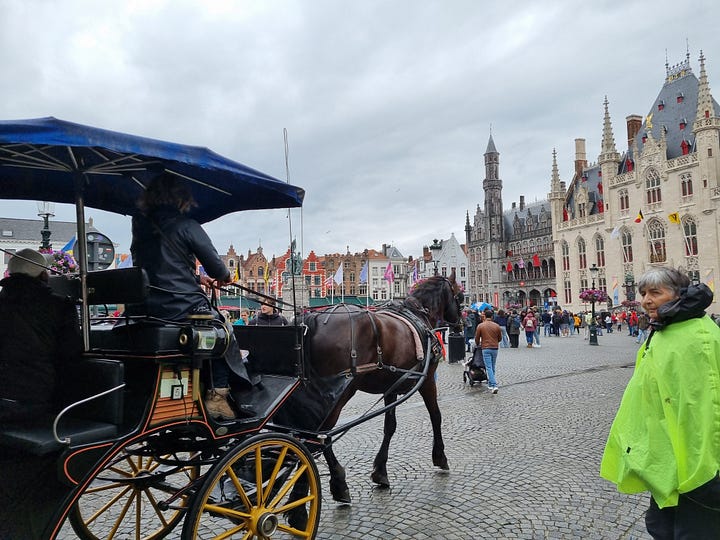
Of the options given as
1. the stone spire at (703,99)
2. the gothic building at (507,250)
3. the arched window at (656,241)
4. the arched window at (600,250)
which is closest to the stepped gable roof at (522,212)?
the gothic building at (507,250)

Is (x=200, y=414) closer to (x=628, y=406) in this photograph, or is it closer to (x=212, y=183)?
(x=212, y=183)

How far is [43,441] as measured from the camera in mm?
2420

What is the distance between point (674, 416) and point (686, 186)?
44267mm

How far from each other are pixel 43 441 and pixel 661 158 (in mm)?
47559

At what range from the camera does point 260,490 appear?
10.1 ft

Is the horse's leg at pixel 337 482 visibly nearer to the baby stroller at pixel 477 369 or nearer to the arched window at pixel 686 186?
the baby stroller at pixel 477 369

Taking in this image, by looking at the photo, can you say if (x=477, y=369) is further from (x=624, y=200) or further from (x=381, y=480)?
(x=624, y=200)

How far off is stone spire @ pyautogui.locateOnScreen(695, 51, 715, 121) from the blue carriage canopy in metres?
43.8

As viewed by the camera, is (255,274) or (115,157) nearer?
Answer: (115,157)

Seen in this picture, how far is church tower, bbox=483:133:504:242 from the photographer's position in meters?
68.8

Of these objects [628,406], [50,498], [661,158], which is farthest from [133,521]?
[661,158]

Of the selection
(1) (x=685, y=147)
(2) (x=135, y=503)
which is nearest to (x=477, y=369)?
(2) (x=135, y=503)

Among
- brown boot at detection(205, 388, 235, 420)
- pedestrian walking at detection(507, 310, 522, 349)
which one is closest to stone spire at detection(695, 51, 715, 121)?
pedestrian walking at detection(507, 310, 522, 349)

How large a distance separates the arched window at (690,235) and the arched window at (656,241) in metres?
1.94
